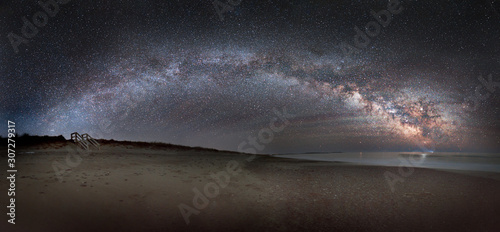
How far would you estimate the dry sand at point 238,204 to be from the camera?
29.2 ft

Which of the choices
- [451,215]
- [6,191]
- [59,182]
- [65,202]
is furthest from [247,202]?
[6,191]

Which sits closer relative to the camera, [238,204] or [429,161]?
[238,204]

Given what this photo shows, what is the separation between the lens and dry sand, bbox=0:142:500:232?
890 cm

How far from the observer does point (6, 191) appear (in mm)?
11023

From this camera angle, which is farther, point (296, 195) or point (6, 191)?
point (296, 195)

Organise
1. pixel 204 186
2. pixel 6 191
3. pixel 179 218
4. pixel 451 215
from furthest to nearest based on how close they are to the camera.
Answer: pixel 204 186, pixel 6 191, pixel 451 215, pixel 179 218

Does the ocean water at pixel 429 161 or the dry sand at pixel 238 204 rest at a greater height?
the dry sand at pixel 238 204

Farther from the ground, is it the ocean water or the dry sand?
the dry sand

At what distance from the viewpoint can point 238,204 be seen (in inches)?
444

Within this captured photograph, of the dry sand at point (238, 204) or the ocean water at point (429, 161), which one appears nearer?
the dry sand at point (238, 204)

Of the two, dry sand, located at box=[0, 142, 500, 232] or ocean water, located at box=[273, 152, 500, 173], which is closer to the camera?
dry sand, located at box=[0, 142, 500, 232]

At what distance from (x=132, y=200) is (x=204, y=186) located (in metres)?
3.83

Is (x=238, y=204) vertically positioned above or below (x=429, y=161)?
above

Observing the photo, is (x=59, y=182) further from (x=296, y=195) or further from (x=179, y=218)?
(x=296, y=195)
